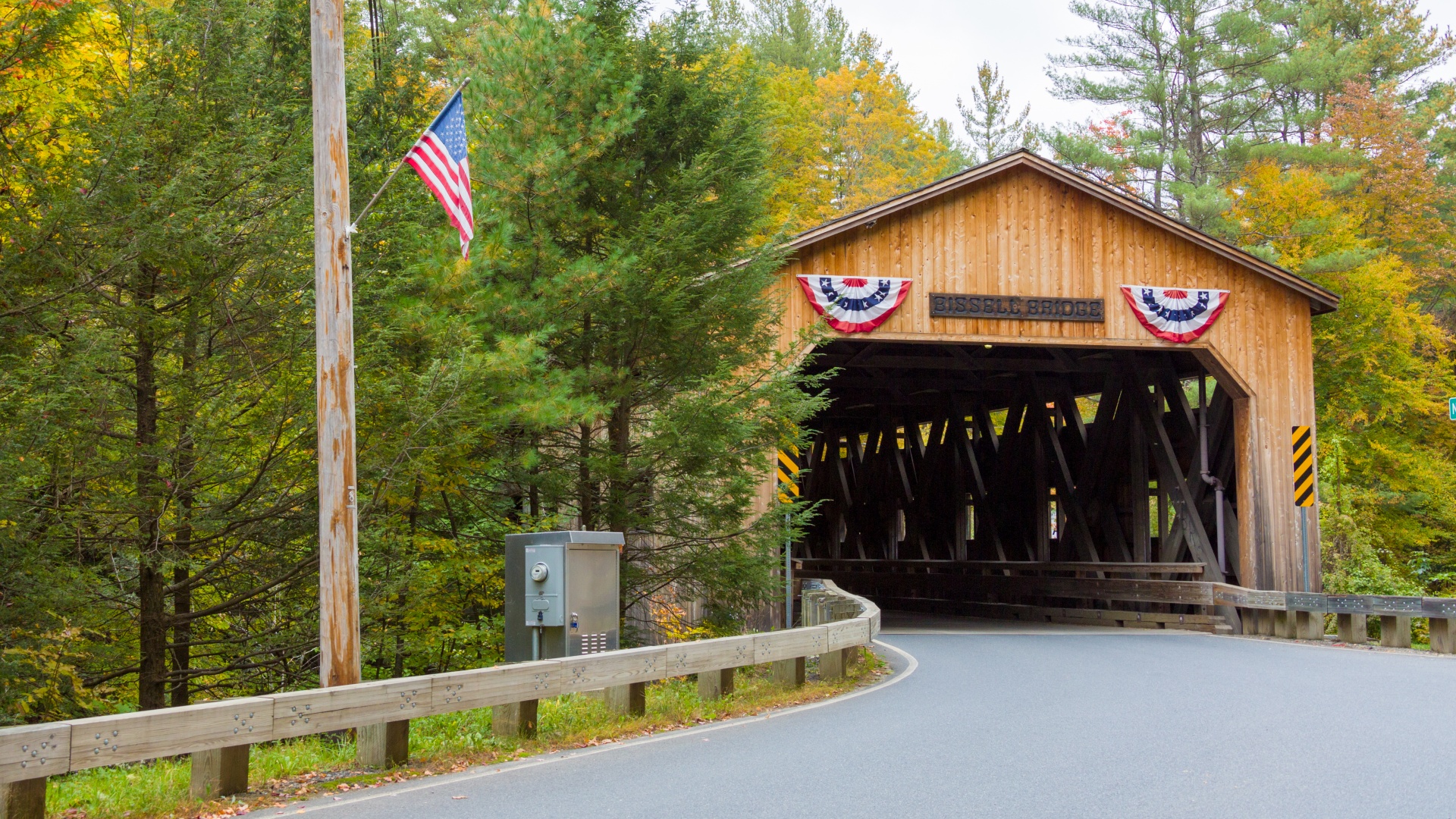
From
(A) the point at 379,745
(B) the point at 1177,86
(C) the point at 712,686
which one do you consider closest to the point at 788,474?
(C) the point at 712,686

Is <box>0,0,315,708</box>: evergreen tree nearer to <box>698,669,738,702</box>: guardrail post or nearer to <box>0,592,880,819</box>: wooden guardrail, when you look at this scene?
<box>0,592,880,819</box>: wooden guardrail

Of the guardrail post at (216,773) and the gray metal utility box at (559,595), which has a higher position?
the gray metal utility box at (559,595)

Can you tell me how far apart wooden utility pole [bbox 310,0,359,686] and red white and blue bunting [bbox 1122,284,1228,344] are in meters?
14.0

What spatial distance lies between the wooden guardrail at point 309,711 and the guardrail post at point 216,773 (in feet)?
0.05

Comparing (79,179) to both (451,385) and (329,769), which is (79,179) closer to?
(451,385)

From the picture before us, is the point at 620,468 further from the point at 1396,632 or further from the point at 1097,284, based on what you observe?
the point at 1396,632

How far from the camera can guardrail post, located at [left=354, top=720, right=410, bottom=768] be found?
23.4 feet

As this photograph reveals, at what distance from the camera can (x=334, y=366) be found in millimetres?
7953

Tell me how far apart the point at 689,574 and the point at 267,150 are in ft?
20.5

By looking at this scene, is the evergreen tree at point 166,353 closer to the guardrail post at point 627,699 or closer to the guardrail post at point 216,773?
the guardrail post at point 216,773

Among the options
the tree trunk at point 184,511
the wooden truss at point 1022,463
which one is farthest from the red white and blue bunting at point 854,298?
the tree trunk at point 184,511

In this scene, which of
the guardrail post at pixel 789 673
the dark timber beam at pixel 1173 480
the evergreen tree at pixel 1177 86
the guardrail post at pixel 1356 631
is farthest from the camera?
the evergreen tree at pixel 1177 86

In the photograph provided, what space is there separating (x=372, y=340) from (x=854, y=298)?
7.98 meters

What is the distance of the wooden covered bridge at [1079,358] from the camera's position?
728 inches
